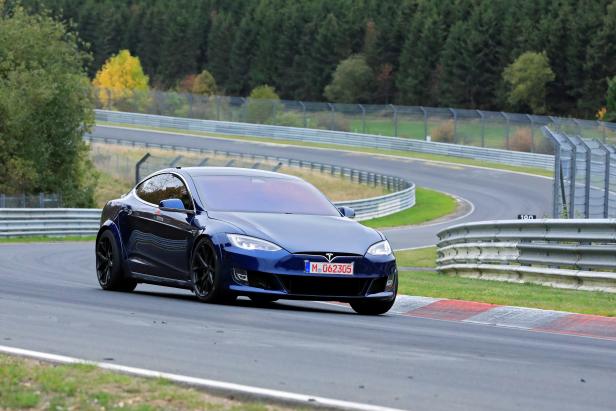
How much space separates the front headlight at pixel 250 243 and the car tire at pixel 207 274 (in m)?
0.23

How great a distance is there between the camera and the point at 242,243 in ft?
43.6

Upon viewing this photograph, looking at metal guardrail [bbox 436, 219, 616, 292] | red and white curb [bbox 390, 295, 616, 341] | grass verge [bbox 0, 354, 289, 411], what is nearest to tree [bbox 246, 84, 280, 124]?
metal guardrail [bbox 436, 219, 616, 292]

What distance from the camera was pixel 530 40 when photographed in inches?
4803

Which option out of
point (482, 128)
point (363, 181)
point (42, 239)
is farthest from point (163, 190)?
point (482, 128)

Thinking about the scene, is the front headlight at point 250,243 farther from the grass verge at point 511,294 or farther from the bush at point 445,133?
the bush at point 445,133

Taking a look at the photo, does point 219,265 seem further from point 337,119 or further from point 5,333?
point 337,119

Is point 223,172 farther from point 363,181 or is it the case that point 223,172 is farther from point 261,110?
point 261,110

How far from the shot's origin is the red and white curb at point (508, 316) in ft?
42.7

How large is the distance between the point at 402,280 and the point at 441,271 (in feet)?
16.0

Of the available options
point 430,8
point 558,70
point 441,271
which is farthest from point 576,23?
point 441,271

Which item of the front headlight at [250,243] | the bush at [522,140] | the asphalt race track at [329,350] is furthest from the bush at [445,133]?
the front headlight at [250,243]

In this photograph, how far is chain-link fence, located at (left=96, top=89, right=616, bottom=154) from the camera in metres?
71.2

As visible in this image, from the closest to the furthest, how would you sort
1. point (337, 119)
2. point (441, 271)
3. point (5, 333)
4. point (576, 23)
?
point (5, 333) < point (441, 271) < point (337, 119) < point (576, 23)

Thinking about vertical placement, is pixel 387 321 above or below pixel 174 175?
below
